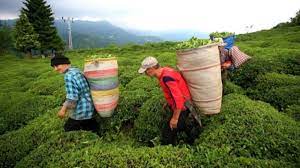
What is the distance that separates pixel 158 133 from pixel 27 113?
579 centimetres

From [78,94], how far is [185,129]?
2.44 metres

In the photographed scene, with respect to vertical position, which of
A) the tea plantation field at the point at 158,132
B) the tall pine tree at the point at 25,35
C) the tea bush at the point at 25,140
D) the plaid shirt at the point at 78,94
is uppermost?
the tall pine tree at the point at 25,35

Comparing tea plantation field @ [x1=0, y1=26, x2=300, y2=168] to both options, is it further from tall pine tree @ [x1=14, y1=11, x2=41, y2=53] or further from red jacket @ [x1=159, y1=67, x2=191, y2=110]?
tall pine tree @ [x1=14, y1=11, x2=41, y2=53]

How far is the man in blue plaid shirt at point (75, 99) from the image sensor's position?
6.80 m

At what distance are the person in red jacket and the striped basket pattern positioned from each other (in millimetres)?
1323

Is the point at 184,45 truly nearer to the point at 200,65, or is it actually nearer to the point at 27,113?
the point at 200,65

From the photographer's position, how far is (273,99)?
30.2 feet

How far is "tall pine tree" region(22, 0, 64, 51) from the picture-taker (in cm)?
5397

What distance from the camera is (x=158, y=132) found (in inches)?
301

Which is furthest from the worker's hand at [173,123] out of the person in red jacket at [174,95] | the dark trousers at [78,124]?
the dark trousers at [78,124]

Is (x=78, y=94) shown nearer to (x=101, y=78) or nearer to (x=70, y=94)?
(x=70, y=94)

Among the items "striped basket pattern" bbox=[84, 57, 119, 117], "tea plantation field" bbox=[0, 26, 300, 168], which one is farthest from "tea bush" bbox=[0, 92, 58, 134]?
"striped basket pattern" bbox=[84, 57, 119, 117]

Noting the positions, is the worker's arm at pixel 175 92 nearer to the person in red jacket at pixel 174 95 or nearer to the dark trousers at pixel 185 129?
the person in red jacket at pixel 174 95

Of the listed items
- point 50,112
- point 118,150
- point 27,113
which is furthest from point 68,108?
point 27,113
